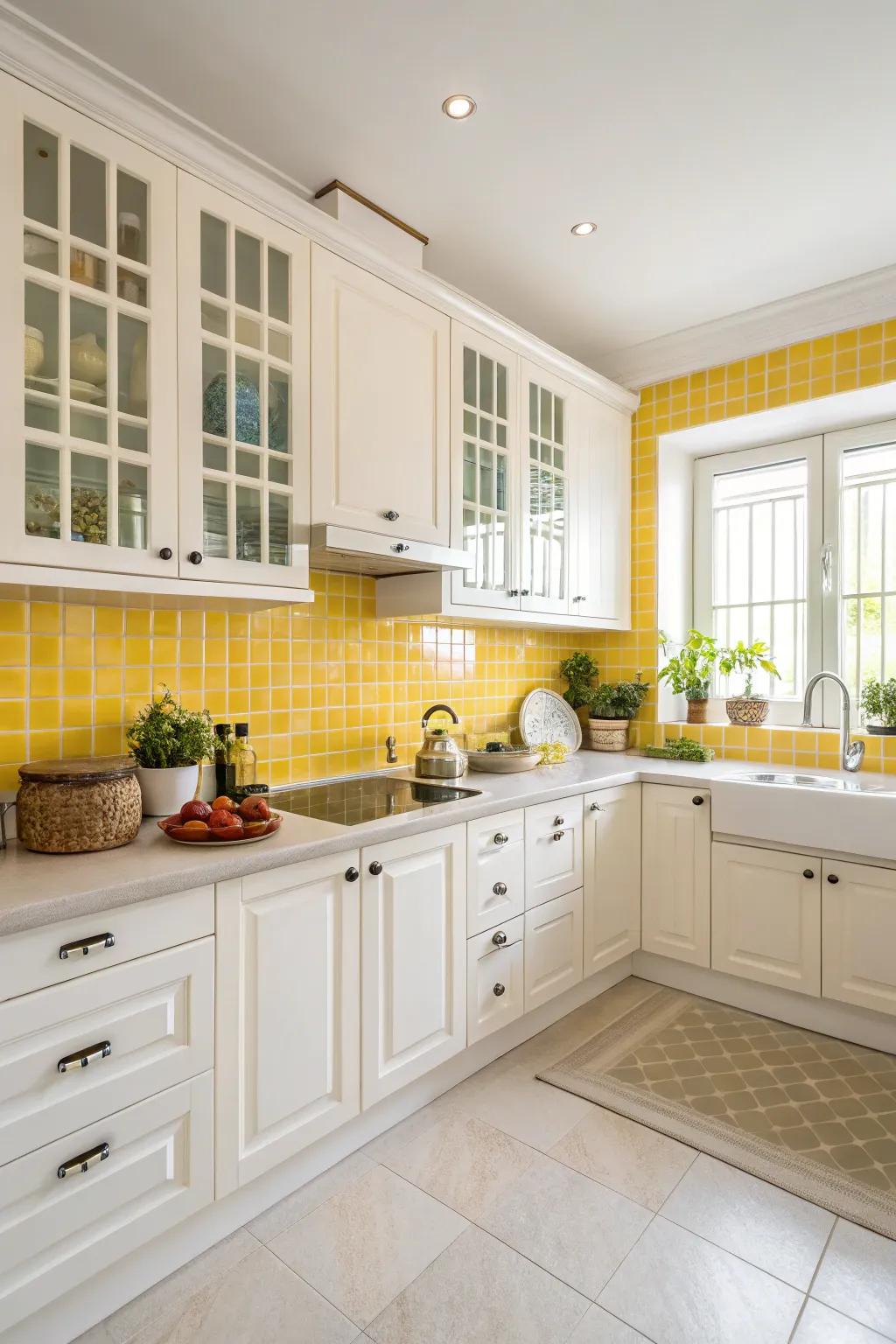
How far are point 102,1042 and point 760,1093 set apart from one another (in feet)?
5.91

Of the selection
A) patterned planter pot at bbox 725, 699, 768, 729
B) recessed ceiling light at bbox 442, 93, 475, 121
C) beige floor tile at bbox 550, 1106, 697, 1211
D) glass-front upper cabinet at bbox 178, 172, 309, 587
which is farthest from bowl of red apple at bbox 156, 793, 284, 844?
patterned planter pot at bbox 725, 699, 768, 729

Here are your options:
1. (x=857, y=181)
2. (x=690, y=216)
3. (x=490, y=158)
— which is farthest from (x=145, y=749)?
(x=857, y=181)

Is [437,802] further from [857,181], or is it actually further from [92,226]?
[857,181]

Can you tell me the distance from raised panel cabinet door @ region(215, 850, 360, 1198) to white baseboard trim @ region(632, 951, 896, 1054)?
1525mm

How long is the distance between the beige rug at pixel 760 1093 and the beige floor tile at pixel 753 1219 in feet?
0.15

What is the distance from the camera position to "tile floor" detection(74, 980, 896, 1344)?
1391 millimetres

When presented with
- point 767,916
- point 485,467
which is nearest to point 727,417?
point 485,467

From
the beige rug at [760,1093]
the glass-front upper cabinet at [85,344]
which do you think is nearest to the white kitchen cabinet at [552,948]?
the beige rug at [760,1093]

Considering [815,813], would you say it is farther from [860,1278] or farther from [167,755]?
[167,755]

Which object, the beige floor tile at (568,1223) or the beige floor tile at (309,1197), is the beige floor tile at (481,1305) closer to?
the beige floor tile at (568,1223)

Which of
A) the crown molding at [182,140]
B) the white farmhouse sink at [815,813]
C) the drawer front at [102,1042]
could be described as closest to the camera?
the drawer front at [102,1042]

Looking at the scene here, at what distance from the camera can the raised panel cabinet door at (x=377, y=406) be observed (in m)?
2.02

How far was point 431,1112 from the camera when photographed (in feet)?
6.73

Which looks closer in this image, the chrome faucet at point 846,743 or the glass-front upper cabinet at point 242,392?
the glass-front upper cabinet at point 242,392
